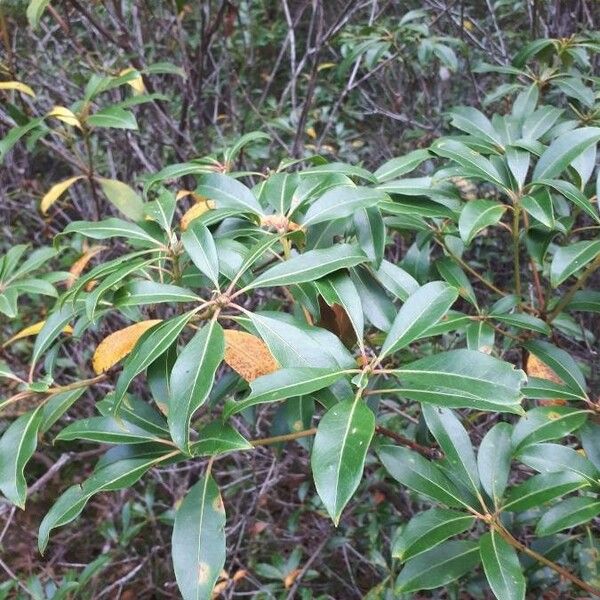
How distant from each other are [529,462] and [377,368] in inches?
9.1

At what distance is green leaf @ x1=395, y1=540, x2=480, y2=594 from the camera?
705 mm

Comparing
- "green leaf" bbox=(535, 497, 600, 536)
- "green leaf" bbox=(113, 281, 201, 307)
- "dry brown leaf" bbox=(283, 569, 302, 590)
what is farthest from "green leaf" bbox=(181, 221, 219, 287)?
"dry brown leaf" bbox=(283, 569, 302, 590)

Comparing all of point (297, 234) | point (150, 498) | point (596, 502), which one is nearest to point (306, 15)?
point (150, 498)

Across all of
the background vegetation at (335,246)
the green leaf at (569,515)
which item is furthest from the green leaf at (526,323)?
the green leaf at (569,515)

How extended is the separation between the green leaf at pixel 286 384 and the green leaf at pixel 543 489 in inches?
11.4

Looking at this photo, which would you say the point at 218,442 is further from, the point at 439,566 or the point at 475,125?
the point at 475,125

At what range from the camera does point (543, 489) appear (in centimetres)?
68

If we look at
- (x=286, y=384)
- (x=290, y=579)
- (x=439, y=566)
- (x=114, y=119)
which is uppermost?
(x=114, y=119)

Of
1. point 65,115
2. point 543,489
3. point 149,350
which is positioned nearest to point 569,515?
point 543,489

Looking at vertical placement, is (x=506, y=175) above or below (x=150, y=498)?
above

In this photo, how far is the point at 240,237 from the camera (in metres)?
0.79

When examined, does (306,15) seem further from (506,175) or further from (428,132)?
(506,175)

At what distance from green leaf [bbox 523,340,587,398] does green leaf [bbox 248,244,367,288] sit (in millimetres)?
351

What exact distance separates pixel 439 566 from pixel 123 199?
0.95 meters
